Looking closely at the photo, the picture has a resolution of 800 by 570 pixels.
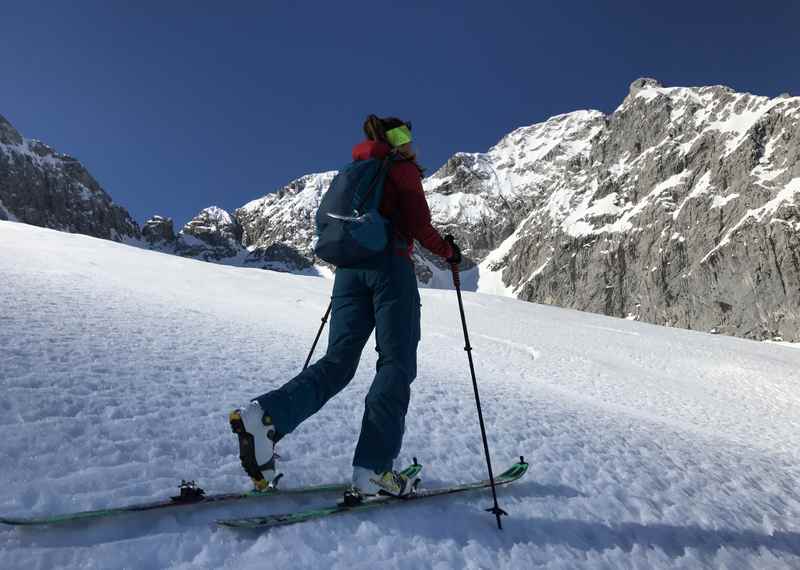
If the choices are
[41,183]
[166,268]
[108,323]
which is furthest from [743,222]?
[41,183]

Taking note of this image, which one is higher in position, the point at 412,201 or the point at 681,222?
the point at 681,222

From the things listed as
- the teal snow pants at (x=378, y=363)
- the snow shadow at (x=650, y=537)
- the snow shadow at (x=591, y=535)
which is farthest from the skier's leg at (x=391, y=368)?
the snow shadow at (x=650, y=537)

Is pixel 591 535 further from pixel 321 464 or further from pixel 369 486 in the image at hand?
pixel 321 464

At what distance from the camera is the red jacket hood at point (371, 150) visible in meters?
3.33

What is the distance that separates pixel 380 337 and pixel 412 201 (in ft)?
3.20

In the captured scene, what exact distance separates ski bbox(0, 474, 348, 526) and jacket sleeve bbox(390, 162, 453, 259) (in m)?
1.84

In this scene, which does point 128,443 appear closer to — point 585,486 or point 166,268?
point 585,486

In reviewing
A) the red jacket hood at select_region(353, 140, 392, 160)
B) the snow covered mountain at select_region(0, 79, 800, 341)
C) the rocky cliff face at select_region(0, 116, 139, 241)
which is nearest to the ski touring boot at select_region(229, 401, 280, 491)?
the red jacket hood at select_region(353, 140, 392, 160)

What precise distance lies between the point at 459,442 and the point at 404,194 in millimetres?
2568

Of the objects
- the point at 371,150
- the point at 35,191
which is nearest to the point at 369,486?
the point at 371,150

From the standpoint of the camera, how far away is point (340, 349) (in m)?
3.32

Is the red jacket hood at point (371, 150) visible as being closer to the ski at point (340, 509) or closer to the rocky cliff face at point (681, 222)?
the ski at point (340, 509)

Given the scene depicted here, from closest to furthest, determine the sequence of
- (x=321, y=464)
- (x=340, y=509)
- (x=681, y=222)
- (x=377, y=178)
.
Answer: (x=340, y=509) < (x=377, y=178) < (x=321, y=464) < (x=681, y=222)

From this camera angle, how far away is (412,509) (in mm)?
3061
